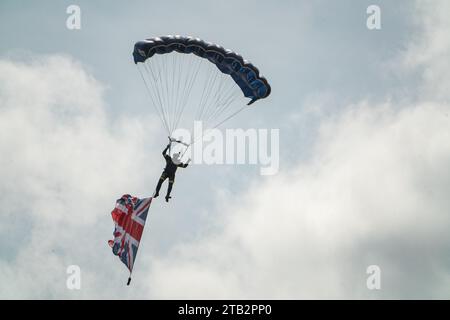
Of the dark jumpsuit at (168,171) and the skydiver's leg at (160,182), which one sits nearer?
the dark jumpsuit at (168,171)

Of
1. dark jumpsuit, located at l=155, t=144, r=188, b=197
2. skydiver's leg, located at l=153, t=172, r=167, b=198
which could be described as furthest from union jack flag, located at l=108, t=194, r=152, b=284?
dark jumpsuit, located at l=155, t=144, r=188, b=197

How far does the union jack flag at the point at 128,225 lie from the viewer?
74.8 feet

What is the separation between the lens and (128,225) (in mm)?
23609

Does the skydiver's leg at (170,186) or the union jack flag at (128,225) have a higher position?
the skydiver's leg at (170,186)

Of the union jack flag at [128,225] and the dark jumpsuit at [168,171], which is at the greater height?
the dark jumpsuit at [168,171]

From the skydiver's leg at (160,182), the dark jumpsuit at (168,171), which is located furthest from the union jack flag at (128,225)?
the dark jumpsuit at (168,171)

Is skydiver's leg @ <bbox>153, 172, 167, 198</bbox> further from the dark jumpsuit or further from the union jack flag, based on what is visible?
the union jack flag

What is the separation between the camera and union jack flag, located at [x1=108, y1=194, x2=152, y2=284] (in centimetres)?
2280

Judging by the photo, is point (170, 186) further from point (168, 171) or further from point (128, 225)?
point (128, 225)

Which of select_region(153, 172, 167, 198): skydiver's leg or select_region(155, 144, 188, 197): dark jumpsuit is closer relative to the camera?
select_region(155, 144, 188, 197): dark jumpsuit

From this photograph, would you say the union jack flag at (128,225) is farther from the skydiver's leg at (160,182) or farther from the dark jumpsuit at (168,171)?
the dark jumpsuit at (168,171)
